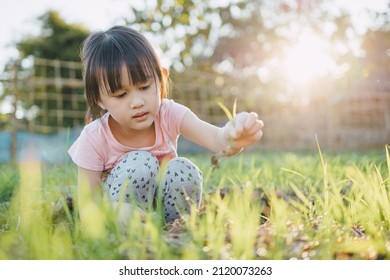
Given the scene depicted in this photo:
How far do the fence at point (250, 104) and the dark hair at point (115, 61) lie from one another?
2297 millimetres

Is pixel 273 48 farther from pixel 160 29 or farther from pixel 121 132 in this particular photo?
pixel 121 132

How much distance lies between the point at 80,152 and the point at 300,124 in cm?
503

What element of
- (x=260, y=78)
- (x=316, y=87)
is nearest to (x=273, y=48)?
(x=316, y=87)

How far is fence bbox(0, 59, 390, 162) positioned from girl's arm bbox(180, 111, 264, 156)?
2311 mm

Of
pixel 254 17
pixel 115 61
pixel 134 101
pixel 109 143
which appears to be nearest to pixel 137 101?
pixel 134 101

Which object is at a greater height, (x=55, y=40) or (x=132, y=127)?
(x=55, y=40)

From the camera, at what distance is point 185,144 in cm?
579

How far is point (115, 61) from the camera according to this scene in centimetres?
111

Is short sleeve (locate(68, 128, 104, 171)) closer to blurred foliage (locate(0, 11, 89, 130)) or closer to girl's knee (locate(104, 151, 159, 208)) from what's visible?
girl's knee (locate(104, 151, 159, 208))

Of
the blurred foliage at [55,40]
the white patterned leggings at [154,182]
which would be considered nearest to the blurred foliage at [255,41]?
the blurred foliage at [55,40]

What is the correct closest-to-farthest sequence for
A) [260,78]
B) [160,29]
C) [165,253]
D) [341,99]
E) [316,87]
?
[165,253], [160,29], [341,99], [316,87], [260,78]

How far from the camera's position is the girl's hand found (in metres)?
0.87

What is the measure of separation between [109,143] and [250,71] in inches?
181

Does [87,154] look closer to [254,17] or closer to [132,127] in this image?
[132,127]
